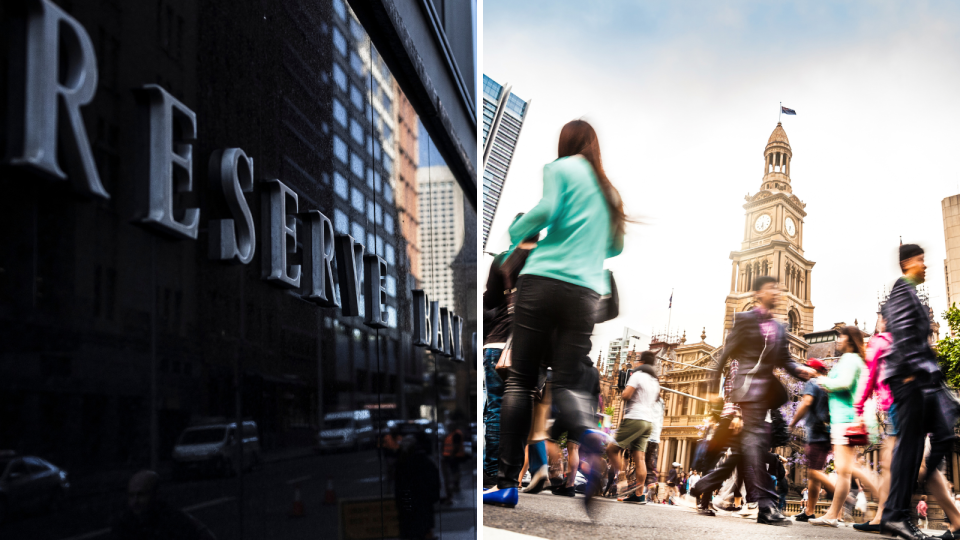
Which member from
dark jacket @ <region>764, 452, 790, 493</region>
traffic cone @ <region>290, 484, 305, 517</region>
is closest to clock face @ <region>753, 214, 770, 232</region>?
dark jacket @ <region>764, 452, 790, 493</region>

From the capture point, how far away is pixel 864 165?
103 inches

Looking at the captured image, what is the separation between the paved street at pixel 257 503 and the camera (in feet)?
6.15

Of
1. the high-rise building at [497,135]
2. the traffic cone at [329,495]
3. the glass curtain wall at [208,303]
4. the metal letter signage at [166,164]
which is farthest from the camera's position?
the traffic cone at [329,495]

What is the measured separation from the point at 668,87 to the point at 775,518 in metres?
1.66

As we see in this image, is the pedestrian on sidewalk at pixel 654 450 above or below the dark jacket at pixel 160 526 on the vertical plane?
above

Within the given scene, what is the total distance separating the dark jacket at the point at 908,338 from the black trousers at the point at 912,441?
51mm

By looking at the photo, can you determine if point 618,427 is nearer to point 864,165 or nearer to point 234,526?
point 864,165

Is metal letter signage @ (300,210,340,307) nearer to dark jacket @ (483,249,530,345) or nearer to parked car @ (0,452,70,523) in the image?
dark jacket @ (483,249,530,345)

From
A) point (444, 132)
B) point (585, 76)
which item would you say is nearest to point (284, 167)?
point (585, 76)

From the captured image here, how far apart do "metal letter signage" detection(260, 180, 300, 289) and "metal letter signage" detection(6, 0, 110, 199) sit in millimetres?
1168

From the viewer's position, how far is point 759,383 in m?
2.57

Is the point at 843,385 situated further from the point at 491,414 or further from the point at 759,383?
the point at 491,414

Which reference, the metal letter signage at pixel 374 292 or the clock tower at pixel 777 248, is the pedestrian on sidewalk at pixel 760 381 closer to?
the clock tower at pixel 777 248

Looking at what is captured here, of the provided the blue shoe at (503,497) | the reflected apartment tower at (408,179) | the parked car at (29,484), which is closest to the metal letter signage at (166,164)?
the parked car at (29,484)
